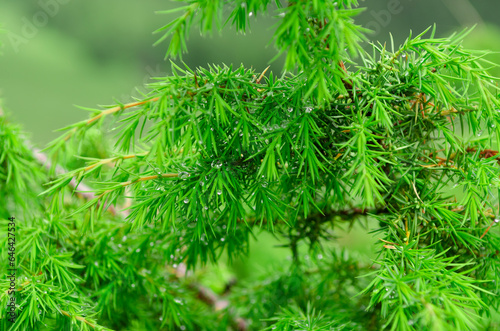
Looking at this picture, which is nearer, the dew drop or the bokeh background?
the dew drop

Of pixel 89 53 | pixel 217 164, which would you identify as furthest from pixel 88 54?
pixel 217 164

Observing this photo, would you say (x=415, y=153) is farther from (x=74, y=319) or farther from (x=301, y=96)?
(x=74, y=319)

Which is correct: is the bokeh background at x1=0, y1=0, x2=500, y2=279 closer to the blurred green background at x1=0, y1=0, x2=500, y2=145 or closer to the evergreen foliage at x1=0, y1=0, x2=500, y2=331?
the blurred green background at x1=0, y1=0, x2=500, y2=145

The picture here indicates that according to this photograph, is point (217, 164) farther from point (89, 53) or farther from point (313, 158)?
point (89, 53)

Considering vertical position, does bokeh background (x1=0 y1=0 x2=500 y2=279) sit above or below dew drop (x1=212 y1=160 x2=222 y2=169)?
above

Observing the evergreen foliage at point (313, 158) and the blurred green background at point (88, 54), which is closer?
the evergreen foliage at point (313, 158)

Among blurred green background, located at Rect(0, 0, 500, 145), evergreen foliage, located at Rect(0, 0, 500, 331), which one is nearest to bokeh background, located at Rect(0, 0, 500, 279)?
blurred green background, located at Rect(0, 0, 500, 145)

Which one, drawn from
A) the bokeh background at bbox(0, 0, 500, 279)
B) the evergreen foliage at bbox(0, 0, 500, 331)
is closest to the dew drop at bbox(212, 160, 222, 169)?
the evergreen foliage at bbox(0, 0, 500, 331)

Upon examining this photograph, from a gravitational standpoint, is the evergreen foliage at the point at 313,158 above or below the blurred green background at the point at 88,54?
below

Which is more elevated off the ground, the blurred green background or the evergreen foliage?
the blurred green background

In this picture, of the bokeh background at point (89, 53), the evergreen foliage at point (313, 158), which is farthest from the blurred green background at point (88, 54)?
the evergreen foliage at point (313, 158)

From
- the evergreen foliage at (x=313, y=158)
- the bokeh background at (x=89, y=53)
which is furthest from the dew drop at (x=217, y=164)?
the bokeh background at (x=89, y=53)

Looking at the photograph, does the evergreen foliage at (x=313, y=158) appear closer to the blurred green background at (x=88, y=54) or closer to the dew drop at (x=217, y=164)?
the dew drop at (x=217, y=164)

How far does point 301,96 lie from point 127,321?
1.28ft
